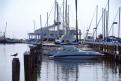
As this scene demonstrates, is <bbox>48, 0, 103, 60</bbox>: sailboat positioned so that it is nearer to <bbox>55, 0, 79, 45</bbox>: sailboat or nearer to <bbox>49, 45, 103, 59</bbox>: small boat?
<bbox>49, 45, 103, 59</bbox>: small boat

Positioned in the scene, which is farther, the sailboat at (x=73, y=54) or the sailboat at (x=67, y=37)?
the sailboat at (x=67, y=37)

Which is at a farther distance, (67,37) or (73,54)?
(67,37)

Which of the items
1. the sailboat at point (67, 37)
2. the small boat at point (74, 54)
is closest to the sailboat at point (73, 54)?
the small boat at point (74, 54)

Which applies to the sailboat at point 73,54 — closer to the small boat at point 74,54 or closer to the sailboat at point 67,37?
the small boat at point 74,54

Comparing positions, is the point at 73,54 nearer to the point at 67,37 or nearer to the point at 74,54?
the point at 74,54

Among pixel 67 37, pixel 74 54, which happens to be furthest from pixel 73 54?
pixel 67 37

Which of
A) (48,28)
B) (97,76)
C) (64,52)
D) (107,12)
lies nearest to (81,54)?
(64,52)

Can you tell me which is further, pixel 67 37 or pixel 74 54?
pixel 67 37

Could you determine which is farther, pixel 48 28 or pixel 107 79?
pixel 48 28

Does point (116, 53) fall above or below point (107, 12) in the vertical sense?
below

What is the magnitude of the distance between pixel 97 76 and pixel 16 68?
43.4ft

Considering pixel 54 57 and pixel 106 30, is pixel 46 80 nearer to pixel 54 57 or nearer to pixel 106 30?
pixel 54 57

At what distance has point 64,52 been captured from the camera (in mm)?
54625

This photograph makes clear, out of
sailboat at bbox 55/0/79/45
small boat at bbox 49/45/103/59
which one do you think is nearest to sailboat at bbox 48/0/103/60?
small boat at bbox 49/45/103/59
